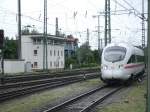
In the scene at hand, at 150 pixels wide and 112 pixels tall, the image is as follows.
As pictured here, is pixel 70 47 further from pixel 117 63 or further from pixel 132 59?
pixel 117 63

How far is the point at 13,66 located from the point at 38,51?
30473 mm

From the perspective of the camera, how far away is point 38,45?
8894 cm

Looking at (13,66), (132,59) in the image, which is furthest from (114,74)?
(13,66)

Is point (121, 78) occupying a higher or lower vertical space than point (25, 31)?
lower

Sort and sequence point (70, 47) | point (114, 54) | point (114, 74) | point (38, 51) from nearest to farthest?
point (114, 74)
point (114, 54)
point (38, 51)
point (70, 47)

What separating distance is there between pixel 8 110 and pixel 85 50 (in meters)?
92.0

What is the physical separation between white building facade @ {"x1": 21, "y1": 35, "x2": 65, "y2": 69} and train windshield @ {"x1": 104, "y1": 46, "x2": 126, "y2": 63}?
59.3 m

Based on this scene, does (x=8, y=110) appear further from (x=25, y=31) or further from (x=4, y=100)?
(x=25, y=31)

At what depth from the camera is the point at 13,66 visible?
57781mm

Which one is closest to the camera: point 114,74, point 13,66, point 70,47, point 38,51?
point 114,74

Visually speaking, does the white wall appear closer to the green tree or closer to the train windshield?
the green tree

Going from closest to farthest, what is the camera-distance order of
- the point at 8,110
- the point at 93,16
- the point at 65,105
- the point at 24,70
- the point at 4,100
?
1. the point at 8,110
2. the point at 65,105
3. the point at 4,100
4. the point at 93,16
5. the point at 24,70

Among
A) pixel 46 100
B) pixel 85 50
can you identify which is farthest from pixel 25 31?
pixel 46 100

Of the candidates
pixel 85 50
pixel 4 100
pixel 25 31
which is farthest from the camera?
pixel 85 50
